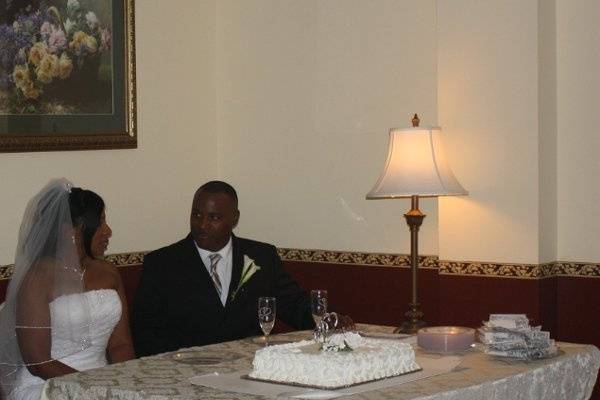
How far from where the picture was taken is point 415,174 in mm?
5500

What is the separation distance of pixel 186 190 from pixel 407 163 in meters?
1.90

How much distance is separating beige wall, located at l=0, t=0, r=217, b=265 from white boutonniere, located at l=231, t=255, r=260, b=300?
4.12 feet

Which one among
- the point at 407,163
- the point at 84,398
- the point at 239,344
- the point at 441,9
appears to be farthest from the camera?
the point at 441,9

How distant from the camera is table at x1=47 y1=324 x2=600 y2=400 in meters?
3.67

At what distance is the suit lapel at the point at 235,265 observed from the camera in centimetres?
545

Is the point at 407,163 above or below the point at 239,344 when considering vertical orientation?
above

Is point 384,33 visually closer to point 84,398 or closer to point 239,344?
point 239,344

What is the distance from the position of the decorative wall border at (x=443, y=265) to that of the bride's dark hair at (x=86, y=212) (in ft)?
3.16

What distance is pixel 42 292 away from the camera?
4.80m

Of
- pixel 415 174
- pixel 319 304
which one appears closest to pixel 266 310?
pixel 319 304

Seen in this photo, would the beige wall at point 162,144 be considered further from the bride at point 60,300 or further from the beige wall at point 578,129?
the beige wall at point 578,129

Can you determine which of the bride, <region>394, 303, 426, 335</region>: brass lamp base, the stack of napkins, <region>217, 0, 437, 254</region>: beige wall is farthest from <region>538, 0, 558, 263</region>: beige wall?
the bride

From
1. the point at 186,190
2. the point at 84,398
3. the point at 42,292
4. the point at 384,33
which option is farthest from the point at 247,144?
the point at 84,398

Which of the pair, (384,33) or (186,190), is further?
(186,190)
